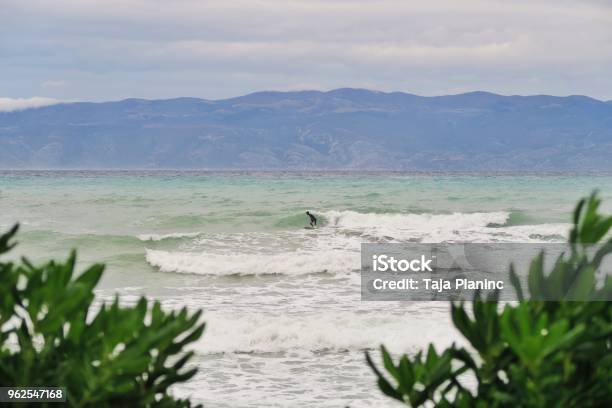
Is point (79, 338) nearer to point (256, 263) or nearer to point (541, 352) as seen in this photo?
point (541, 352)

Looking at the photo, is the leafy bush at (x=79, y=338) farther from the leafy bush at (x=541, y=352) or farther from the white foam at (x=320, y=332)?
the white foam at (x=320, y=332)

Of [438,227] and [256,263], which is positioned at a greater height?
[438,227]

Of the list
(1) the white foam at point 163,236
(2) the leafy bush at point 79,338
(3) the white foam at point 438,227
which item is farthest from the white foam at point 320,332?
(3) the white foam at point 438,227

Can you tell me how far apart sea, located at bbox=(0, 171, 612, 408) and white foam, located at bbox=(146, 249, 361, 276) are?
0.04 meters

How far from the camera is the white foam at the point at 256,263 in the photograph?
19.5 m

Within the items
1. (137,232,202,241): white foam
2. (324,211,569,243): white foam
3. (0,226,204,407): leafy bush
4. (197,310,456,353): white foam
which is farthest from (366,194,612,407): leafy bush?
(324,211,569,243): white foam

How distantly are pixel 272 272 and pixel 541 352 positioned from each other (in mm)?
18330

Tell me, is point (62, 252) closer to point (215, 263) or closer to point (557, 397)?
point (215, 263)

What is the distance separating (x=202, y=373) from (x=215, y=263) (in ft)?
34.8

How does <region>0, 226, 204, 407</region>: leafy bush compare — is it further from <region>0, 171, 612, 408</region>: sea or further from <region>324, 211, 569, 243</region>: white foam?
<region>324, 211, 569, 243</region>: white foam

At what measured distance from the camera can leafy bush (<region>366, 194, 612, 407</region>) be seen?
130 cm

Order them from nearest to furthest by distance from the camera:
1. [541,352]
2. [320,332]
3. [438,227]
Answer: [541,352] < [320,332] < [438,227]

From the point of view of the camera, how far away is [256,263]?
65.6 ft

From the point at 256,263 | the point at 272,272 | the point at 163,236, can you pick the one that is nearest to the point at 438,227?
the point at 163,236
